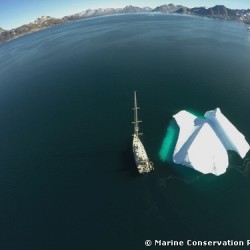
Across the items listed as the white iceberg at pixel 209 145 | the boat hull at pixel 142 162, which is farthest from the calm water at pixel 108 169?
the white iceberg at pixel 209 145

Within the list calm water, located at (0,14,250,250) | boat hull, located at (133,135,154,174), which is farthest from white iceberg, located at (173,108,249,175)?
boat hull, located at (133,135,154,174)

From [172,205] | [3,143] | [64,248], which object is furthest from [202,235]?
[3,143]

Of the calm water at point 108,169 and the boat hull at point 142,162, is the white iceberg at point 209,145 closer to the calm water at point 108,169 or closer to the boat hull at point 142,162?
the calm water at point 108,169

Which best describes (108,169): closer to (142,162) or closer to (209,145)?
(142,162)

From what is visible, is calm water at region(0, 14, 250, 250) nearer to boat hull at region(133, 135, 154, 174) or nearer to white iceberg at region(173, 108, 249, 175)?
boat hull at region(133, 135, 154, 174)

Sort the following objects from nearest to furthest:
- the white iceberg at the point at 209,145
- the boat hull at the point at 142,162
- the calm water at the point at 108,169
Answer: the calm water at the point at 108,169, the boat hull at the point at 142,162, the white iceberg at the point at 209,145

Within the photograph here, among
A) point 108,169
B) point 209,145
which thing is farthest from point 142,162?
point 209,145
